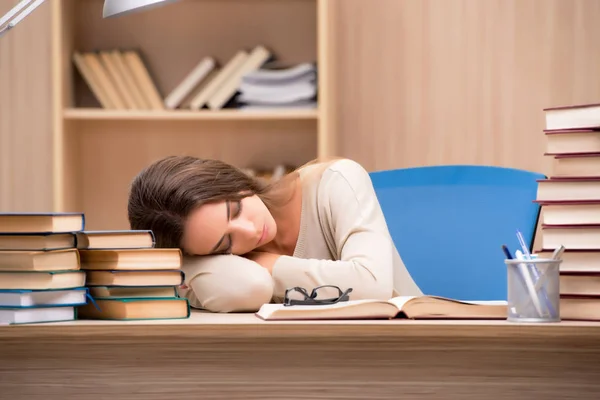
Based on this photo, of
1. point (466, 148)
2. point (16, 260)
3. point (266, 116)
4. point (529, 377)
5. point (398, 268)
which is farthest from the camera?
point (466, 148)

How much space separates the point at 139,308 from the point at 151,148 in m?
2.17

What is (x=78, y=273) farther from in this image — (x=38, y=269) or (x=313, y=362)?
(x=313, y=362)

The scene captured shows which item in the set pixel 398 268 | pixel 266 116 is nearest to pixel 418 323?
pixel 398 268

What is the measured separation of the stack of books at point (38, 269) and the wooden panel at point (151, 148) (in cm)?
208

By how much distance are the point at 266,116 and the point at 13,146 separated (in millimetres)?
1033

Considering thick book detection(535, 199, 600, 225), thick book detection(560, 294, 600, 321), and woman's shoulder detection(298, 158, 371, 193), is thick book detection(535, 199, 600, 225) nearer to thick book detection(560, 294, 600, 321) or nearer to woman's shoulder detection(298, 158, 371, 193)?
thick book detection(560, 294, 600, 321)

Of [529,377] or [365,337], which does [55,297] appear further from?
[529,377]

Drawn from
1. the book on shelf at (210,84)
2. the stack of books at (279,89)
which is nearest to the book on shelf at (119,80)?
the book on shelf at (210,84)

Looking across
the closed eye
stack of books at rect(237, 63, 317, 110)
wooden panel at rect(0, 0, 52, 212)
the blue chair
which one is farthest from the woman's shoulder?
wooden panel at rect(0, 0, 52, 212)

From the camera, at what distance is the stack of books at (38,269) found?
106 cm

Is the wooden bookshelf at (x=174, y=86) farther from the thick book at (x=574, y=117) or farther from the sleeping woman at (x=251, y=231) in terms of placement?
the thick book at (x=574, y=117)

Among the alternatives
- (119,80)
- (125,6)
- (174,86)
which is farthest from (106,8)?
(174,86)

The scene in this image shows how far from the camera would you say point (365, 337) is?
3.23 feet

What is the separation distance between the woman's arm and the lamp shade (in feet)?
1.84
